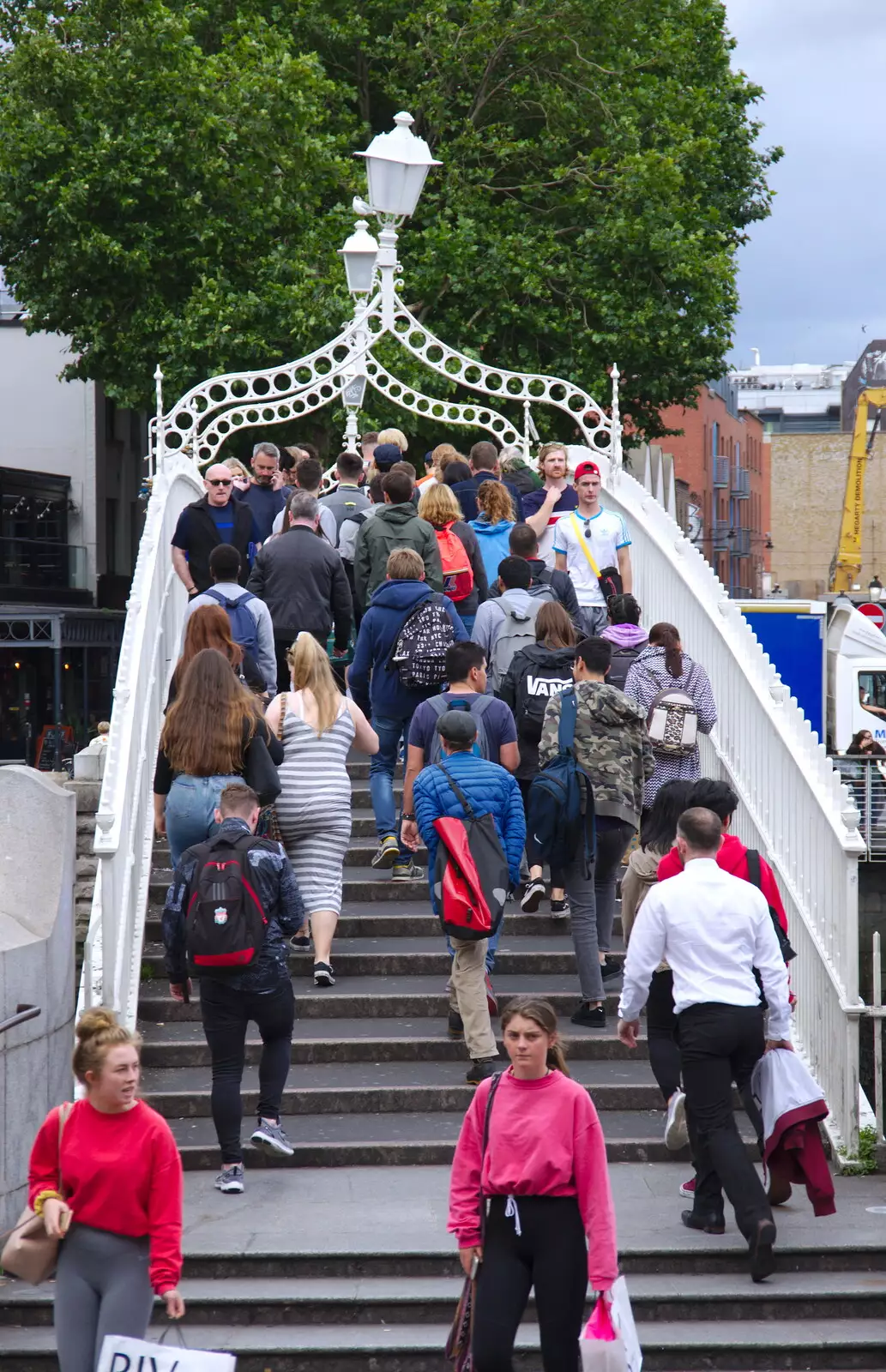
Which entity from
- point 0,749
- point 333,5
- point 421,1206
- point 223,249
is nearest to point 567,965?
point 421,1206

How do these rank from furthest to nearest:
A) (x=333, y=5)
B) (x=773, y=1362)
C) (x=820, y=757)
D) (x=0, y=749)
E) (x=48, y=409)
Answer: (x=48, y=409) → (x=0, y=749) → (x=333, y=5) → (x=820, y=757) → (x=773, y=1362)

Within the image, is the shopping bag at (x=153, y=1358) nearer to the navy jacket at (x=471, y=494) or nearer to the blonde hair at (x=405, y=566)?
the blonde hair at (x=405, y=566)

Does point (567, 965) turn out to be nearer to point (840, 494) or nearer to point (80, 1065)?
point (80, 1065)

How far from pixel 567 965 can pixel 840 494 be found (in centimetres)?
→ 6505

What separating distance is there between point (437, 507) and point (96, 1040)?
6.44 meters

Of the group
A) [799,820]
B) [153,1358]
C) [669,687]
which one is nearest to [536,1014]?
[153,1358]

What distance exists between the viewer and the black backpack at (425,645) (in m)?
9.61

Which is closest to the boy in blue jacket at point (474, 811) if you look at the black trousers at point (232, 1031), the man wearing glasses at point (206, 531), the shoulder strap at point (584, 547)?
the black trousers at point (232, 1031)

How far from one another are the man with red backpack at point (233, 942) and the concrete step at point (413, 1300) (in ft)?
2.56

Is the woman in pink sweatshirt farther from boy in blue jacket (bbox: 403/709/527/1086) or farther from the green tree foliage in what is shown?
the green tree foliage

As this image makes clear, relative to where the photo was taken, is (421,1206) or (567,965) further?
(567,965)

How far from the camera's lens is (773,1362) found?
5859 millimetres

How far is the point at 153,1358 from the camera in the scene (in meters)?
4.49

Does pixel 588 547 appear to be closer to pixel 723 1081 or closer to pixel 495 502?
pixel 495 502
